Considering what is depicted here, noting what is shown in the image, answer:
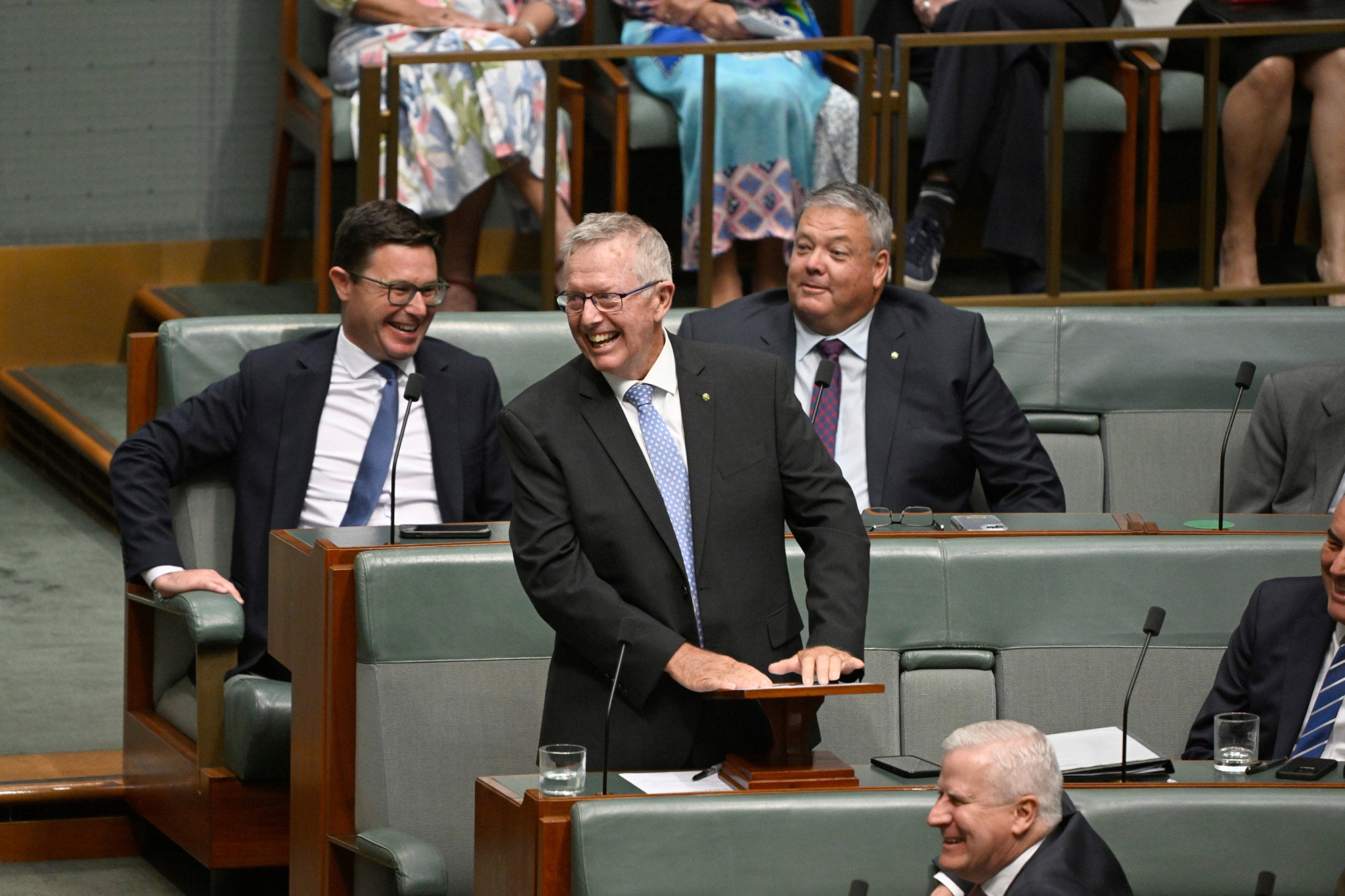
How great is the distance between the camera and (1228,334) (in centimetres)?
365

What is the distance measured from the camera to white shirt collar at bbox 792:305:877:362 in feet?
11.0

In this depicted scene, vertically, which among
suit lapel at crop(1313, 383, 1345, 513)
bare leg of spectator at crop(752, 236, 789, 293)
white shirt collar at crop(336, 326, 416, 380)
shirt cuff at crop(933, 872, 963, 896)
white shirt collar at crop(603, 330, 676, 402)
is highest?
bare leg of spectator at crop(752, 236, 789, 293)

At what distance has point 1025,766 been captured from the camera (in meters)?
1.88

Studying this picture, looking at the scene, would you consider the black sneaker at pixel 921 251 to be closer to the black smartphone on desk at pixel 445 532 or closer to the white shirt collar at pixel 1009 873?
the black smartphone on desk at pixel 445 532

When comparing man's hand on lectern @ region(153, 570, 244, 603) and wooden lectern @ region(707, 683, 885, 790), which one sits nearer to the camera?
wooden lectern @ region(707, 683, 885, 790)

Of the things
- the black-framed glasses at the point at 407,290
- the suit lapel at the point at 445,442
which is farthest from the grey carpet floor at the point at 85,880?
the black-framed glasses at the point at 407,290

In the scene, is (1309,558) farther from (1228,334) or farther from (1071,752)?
(1228,334)

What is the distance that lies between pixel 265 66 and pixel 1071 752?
132 inches

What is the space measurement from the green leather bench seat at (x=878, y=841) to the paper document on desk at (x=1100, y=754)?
0.09 m

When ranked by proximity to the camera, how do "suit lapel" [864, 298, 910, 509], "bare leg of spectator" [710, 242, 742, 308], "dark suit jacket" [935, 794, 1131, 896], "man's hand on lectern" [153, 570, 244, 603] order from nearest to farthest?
"dark suit jacket" [935, 794, 1131, 896] < "man's hand on lectern" [153, 570, 244, 603] < "suit lapel" [864, 298, 910, 509] < "bare leg of spectator" [710, 242, 742, 308]

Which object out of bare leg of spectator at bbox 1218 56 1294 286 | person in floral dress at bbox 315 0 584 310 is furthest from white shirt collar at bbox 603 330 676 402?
bare leg of spectator at bbox 1218 56 1294 286

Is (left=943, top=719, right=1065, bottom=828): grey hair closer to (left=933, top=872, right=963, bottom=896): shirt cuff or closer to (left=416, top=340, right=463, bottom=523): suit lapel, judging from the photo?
(left=933, top=872, right=963, bottom=896): shirt cuff

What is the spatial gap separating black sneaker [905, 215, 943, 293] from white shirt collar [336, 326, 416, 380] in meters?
1.43

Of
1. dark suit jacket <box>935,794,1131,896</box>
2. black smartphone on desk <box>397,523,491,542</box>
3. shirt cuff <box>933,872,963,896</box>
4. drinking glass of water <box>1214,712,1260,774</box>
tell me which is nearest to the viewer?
dark suit jacket <box>935,794,1131,896</box>
